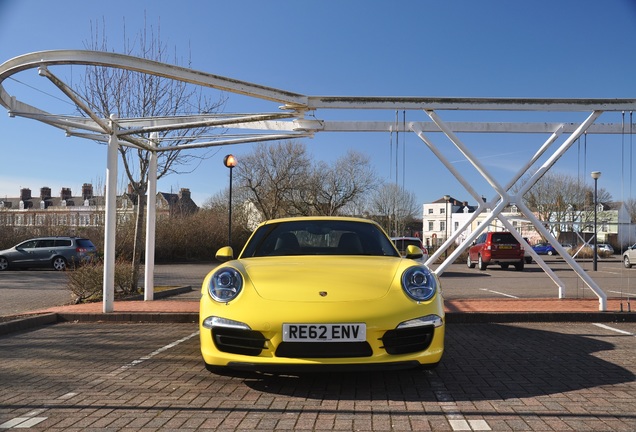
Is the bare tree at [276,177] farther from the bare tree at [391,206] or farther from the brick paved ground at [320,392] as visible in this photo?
the brick paved ground at [320,392]

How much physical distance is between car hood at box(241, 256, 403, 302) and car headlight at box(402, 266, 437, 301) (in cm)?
12

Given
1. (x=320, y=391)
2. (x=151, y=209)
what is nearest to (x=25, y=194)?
(x=151, y=209)

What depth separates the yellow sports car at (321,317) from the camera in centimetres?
380

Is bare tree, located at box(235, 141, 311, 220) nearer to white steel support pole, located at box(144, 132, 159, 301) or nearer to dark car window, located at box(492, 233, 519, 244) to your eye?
dark car window, located at box(492, 233, 519, 244)

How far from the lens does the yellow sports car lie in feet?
12.5

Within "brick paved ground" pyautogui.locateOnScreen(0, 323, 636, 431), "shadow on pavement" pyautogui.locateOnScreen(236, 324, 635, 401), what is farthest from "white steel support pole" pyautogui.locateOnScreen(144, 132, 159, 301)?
"shadow on pavement" pyautogui.locateOnScreen(236, 324, 635, 401)

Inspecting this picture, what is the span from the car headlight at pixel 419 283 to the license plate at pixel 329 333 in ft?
1.86

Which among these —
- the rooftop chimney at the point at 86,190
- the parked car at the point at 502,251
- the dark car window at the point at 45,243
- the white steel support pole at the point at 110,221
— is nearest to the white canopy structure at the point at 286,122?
the white steel support pole at the point at 110,221

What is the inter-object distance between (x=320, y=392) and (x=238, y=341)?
75cm

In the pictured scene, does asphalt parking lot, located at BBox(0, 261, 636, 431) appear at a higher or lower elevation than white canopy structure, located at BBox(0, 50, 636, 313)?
lower

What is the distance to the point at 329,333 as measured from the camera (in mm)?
3793

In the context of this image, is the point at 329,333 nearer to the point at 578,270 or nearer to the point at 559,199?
the point at 578,270

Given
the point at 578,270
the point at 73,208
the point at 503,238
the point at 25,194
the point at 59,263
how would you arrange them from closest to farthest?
the point at 578,270 < the point at 59,263 < the point at 503,238 < the point at 73,208 < the point at 25,194

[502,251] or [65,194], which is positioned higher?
[65,194]
